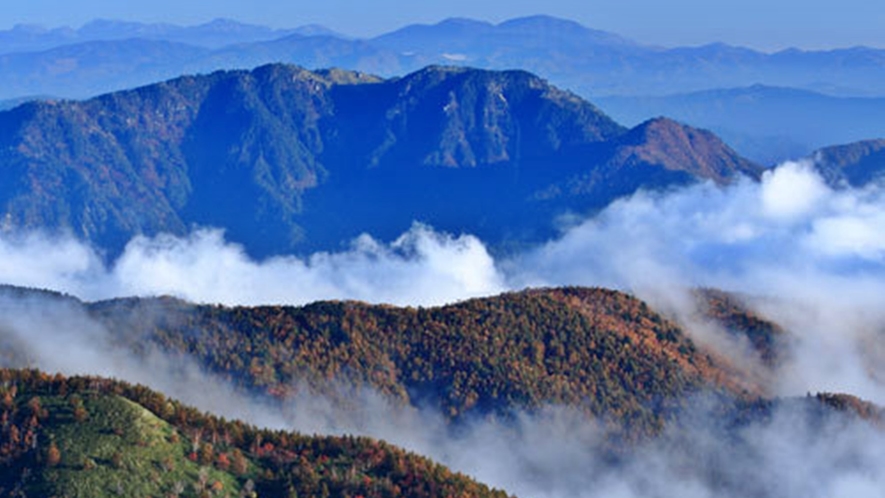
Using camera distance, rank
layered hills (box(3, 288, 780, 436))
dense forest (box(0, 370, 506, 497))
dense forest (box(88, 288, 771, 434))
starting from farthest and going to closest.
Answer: dense forest (box(88, 288, 771, 434)), layered hills (box(3, 288, 780, 436)), dense forest (box(0, 370, 506, 497))

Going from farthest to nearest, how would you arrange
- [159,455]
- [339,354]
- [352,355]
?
[352,355] < [339,354] < [159,455]

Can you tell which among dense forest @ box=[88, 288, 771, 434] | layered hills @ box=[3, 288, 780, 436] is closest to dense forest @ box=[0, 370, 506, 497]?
layered hills @ box=[3, 288, 780, 436]

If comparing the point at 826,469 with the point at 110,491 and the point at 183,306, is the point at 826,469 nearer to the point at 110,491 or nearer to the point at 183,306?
the point at 183,306

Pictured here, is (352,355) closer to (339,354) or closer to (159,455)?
(339,354)

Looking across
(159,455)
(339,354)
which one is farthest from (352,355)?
(159,455)

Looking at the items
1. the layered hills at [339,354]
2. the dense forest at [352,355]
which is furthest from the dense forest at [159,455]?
the dense forest at [352,355]

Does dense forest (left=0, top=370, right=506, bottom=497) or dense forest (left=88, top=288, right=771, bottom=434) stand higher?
dense forest (left=88, top=288, right=771, bottom=434)

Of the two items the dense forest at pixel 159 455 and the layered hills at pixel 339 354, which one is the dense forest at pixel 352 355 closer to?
the layered hills at pixel 339 354

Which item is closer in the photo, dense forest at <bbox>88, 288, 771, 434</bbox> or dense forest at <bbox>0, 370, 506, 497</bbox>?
dense forest at <bbox>0, 370, 506, 497</bbox>

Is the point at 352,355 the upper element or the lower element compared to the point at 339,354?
upper

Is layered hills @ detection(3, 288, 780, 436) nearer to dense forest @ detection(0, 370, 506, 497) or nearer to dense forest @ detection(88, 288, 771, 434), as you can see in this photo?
dense forest @ detection(88, 288, 771, 434)

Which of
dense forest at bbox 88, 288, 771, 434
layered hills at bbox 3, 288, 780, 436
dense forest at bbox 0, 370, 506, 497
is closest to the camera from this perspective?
dense forest at bbox 0, 370, 506, 497
